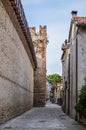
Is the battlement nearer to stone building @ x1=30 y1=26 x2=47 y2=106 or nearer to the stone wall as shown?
Answer: stone building @ x1=30 y1=26 x2=47 y2=106

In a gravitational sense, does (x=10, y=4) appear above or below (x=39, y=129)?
above

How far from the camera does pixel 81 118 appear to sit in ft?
67.3

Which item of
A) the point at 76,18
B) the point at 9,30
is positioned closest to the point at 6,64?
the point at 9,30

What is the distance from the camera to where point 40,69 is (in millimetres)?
56094

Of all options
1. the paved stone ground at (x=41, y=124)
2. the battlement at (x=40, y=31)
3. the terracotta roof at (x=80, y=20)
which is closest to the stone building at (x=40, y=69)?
Result: the battlement at (x=40, y=31)

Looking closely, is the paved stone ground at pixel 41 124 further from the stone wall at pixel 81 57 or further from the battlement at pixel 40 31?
the battlement at pixel 40 31

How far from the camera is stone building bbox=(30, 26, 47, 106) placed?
54.5 meters

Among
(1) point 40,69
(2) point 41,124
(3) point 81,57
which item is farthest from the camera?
(1) point 40,69

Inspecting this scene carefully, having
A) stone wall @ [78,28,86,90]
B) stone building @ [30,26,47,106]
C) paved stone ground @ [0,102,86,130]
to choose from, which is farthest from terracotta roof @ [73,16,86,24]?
stone building @ [30,26,47,106]

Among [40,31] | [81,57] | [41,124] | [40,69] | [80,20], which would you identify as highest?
[40,31]

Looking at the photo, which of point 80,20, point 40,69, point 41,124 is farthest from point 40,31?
point 41,124

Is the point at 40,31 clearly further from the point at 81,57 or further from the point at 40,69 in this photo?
the point at 81,57

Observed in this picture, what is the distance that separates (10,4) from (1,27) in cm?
271

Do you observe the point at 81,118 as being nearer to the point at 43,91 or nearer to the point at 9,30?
the point at 9,30
